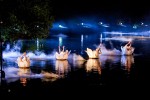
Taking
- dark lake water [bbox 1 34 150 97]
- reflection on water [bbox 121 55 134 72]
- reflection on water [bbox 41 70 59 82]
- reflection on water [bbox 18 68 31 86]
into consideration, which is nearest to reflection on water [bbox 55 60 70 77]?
dark lake water [bbox 1 34 150 97]

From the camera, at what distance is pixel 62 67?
106 feet

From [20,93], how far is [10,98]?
1.90m

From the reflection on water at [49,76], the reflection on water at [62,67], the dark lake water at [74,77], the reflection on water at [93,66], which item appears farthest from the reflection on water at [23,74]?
the reflection on water at [93,66]

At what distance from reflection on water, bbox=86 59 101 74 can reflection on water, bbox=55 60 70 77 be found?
1.63 m

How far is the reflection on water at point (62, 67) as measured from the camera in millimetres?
29547

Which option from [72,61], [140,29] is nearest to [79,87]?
[72,61]

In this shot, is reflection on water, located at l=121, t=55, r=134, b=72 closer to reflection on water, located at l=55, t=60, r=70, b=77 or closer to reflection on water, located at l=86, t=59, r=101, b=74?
reflection on water, located at l=86, t=59, r=101, b=74

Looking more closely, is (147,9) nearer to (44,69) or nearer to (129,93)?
(44,69)

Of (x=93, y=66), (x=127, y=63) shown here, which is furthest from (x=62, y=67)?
(x=127, y=63)

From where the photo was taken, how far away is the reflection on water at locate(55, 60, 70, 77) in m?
29.5

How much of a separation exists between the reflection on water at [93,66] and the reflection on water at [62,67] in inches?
64.1

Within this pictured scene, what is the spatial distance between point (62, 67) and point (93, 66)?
2.47 meters

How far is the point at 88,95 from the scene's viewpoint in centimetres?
2186

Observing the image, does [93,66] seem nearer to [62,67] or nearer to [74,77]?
[62,67]
